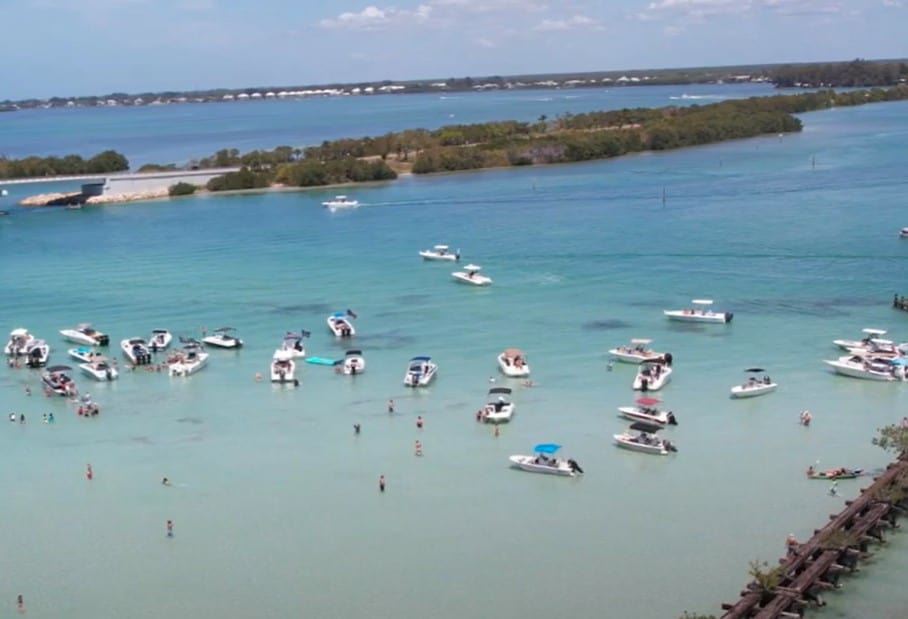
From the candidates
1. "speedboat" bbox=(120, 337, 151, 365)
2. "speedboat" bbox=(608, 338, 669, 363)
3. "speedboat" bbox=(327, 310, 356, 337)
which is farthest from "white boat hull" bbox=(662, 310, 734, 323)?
"speedboat" bbox=(120, 337, 151, 365)

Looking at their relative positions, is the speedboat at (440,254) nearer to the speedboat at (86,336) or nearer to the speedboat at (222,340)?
the speedboat at (222,340)

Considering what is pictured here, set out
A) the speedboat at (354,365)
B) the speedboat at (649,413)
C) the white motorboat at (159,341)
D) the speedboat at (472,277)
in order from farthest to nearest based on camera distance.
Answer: the speedboat at (472,277) → the white motorboat at (159,341) → the speedboat at (354,365) → the speedboat at (649,413)

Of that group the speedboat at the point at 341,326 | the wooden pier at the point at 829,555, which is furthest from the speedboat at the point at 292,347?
the wooden pier at the point at 829,555

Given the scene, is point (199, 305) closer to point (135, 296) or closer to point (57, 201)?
point (135, 296)

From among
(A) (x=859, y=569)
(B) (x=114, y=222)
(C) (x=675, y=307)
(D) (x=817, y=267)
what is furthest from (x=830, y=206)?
(A) (x=859, y=569)

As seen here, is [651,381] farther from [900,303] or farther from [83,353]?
[83,353]

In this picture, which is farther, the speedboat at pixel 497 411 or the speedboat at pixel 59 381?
the speedboat at pixel 59 381
